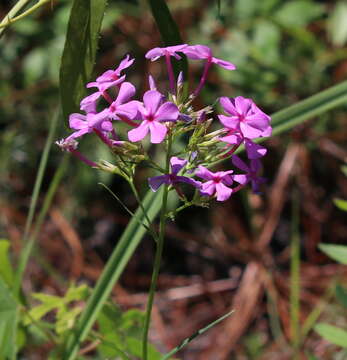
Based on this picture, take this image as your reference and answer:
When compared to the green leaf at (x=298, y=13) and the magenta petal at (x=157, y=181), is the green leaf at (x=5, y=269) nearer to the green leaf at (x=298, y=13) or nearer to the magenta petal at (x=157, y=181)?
the magenta petal at (x=157, y=181)

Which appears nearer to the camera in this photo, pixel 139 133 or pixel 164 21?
pixel 139 133

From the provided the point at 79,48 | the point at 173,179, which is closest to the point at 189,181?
the point at 173,179

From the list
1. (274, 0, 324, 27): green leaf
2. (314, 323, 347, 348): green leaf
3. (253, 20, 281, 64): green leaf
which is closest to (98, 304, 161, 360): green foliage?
(314, 323, 347, 348): green leaf

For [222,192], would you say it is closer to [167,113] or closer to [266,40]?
[167,113]

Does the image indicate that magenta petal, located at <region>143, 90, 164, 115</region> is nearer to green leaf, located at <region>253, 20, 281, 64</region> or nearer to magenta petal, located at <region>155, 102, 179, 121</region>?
magenta petal, located at <region>155, 102, 179, 121</region>

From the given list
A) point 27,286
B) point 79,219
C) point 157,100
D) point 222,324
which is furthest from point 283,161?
point 157,100

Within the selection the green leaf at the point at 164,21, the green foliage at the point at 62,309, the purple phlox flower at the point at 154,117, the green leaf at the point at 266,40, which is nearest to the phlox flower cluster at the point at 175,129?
the purple phlox flower at the point at 154,117

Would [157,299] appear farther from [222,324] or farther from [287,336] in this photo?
[287,336]
